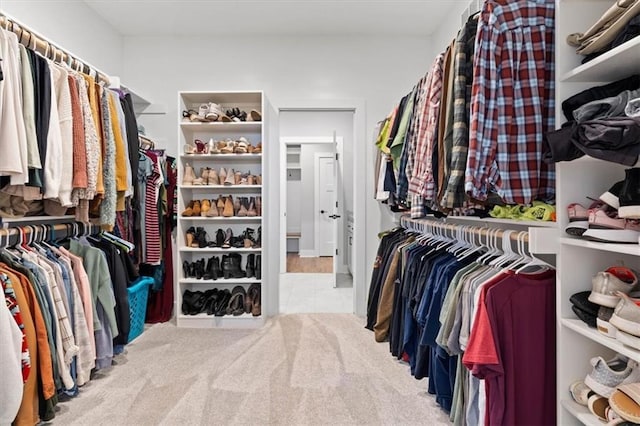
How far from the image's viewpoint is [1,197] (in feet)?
5.60

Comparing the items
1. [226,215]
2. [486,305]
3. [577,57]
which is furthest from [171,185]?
[577,57]

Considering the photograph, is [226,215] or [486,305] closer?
[486,305]

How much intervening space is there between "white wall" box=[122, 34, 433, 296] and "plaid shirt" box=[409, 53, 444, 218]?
5.21ft

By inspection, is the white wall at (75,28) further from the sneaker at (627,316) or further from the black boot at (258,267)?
the sneaker at (627,316)

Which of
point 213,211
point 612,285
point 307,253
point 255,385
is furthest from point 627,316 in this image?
point 307,253

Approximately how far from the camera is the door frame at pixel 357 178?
3371mm

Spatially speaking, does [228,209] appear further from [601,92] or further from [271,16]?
[601,92]

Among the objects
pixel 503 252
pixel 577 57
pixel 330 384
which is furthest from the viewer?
pixel 330 384

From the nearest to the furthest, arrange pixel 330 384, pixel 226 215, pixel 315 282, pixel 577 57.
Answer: pixel 577 57 < pixel 330 384 < pixel 226 215 < pixel 315 282

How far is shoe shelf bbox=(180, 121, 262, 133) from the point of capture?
307 cm

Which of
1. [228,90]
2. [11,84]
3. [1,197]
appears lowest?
[1,197]

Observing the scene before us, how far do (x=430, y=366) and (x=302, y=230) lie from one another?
4850mm

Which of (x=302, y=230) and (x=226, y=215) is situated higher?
(x=226, y=215)

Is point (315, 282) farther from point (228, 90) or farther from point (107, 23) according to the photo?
point (107, 23)
